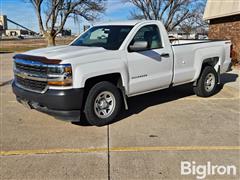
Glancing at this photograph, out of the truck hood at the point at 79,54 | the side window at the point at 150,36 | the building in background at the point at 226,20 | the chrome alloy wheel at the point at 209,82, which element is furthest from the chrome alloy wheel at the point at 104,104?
the building in background at the point at 226,20

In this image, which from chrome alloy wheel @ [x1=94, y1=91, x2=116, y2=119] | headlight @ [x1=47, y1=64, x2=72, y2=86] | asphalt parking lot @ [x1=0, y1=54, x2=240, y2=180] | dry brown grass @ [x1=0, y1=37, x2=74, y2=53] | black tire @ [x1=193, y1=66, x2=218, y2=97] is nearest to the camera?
asphalt parking lot @ [x1=0, y1=54, x2=240, y2=180]

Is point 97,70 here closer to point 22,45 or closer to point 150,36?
point 150,36

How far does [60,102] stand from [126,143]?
125 cm

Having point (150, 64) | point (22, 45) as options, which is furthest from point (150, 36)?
point (22, 45)

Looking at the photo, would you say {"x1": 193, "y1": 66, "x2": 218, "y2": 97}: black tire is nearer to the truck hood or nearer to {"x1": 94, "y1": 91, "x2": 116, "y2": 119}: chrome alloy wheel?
{"x1": 94, "y1": 91, "x2": 116, "y2": 119}: chrome alloy wheel

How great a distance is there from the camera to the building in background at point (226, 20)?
12.7m

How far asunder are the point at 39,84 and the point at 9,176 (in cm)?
175

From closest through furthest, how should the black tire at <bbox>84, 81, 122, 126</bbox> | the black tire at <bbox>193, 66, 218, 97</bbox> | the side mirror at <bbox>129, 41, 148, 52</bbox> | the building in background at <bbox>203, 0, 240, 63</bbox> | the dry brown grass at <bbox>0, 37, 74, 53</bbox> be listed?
1. the black tire at <bbox>84, 81, 122, 126</bbox>
2. the side mirror at <bbox>129, 41, 148, 52</bbox>
3. the black tire at <bbox>193, 66, 218, 97</bbox>
4. the building in background at <bbox>203, 0, 240, 63</bbox>
5. the dry brown grass at <bbox>0, 37, 74, 53</bbox>

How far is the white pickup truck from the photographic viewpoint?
15.4ft

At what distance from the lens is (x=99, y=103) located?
522 centimetres

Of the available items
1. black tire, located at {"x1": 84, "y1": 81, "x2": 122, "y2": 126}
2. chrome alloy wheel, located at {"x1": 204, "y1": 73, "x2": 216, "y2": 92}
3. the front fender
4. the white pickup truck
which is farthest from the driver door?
chrome alloy wheel, located at {"x1": 204, "y1": 73, "x2": 216, "y2": 92}

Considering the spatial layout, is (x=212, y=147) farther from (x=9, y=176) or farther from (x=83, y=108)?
(x=9, y=176)

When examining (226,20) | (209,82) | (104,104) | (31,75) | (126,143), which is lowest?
(126,143)

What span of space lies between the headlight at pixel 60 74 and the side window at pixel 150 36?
6.07 ft
